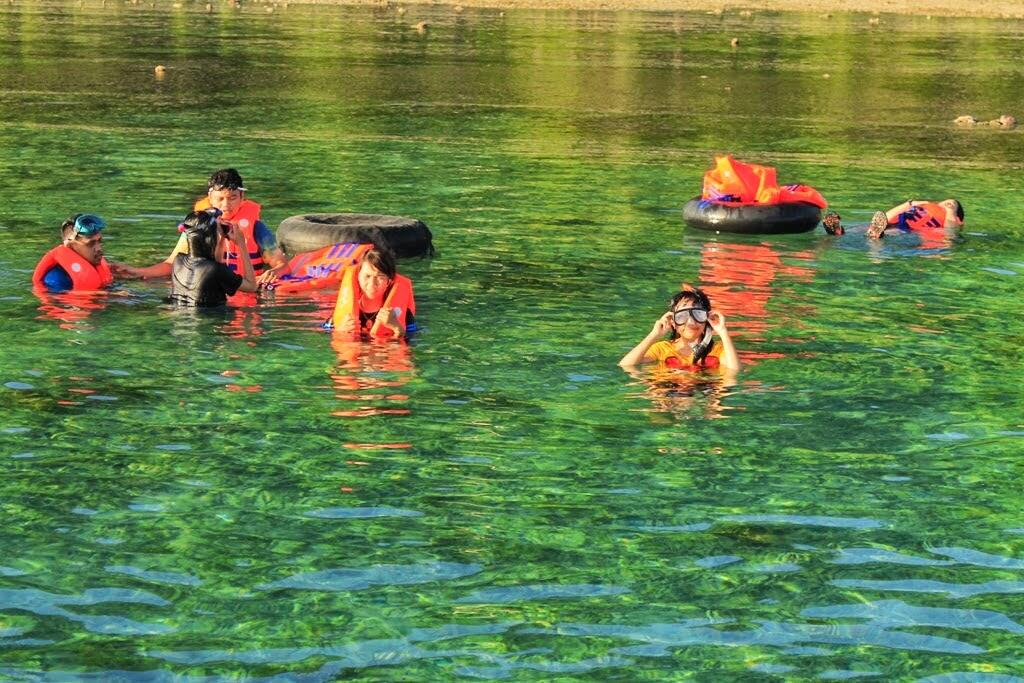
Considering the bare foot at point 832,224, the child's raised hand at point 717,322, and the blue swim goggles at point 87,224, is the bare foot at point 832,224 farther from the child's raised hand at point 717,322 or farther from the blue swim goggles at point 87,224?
the blue swim goggles at point 87,224

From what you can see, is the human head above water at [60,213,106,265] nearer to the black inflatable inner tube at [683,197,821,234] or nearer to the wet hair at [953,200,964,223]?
the black inflatable inner tube at [683,197,821,234]

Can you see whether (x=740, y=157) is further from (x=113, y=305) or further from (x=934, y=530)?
(x=934, y=530)

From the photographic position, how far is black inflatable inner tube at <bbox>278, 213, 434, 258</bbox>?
1753cm

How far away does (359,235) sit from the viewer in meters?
17.7

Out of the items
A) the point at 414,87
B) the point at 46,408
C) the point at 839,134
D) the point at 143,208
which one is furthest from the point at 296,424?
the point at 414,87

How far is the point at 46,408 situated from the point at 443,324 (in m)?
4.09

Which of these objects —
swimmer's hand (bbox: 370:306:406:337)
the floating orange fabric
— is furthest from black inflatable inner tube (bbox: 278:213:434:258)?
the floating orange fabric

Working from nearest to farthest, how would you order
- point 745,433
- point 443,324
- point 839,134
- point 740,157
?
point 745,433 < point 443,324 < point 740,157 < point 839,134

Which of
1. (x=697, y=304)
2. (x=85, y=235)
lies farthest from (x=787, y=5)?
(x=697, y=304)

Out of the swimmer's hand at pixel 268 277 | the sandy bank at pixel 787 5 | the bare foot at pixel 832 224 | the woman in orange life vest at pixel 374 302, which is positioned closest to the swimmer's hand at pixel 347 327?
the woman in orange life vest at pixel 374 302

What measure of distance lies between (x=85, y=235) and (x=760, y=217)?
336 inches

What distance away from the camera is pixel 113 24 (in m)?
53.2

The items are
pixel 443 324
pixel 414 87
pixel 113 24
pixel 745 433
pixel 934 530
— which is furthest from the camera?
pixel 113 24

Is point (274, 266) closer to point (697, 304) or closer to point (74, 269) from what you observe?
point (74, 269)
